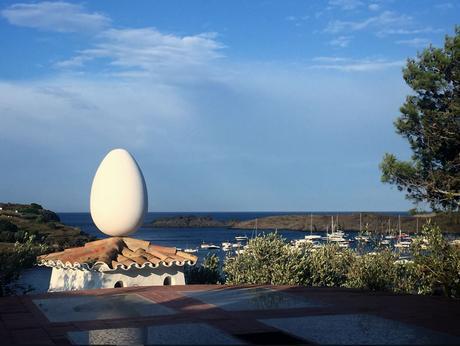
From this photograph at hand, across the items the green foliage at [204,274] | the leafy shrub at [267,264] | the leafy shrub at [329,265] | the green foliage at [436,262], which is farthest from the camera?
the green foliage at [204,274]

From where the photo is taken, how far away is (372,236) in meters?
16.2

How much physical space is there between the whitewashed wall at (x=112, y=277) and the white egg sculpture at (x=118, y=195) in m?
1.22

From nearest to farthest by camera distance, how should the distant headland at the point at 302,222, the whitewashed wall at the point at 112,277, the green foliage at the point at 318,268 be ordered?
1. the whitewashed wall at the point at 112,277
2. the green foliage at the point at 318,268
3. the distant headland at the point at 302,222

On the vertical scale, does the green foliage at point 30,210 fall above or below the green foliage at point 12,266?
above

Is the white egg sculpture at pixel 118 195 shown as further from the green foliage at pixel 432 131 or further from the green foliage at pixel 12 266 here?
the green foliage at pixel 432 131

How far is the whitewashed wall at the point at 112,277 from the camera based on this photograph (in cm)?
1280

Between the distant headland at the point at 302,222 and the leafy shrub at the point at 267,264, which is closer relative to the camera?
the leafy shrub at the point at 267,264

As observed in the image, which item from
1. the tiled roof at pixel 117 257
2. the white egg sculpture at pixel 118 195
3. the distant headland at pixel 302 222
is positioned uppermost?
the white egg sculpture at pixel 118 195

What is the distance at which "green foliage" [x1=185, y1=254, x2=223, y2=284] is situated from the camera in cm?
1722

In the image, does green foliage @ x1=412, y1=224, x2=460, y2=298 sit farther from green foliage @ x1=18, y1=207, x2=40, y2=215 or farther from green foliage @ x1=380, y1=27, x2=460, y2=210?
green foliage @ x1=18, y1=207, x2=40, y2=215

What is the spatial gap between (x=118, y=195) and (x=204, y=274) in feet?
17.1

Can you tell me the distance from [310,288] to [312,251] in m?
5.14

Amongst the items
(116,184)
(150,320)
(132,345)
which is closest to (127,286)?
(116,184)

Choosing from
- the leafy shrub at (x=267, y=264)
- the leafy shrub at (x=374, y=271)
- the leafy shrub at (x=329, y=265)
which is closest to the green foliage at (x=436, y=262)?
the leafy shrub at (x=374, y=271)
